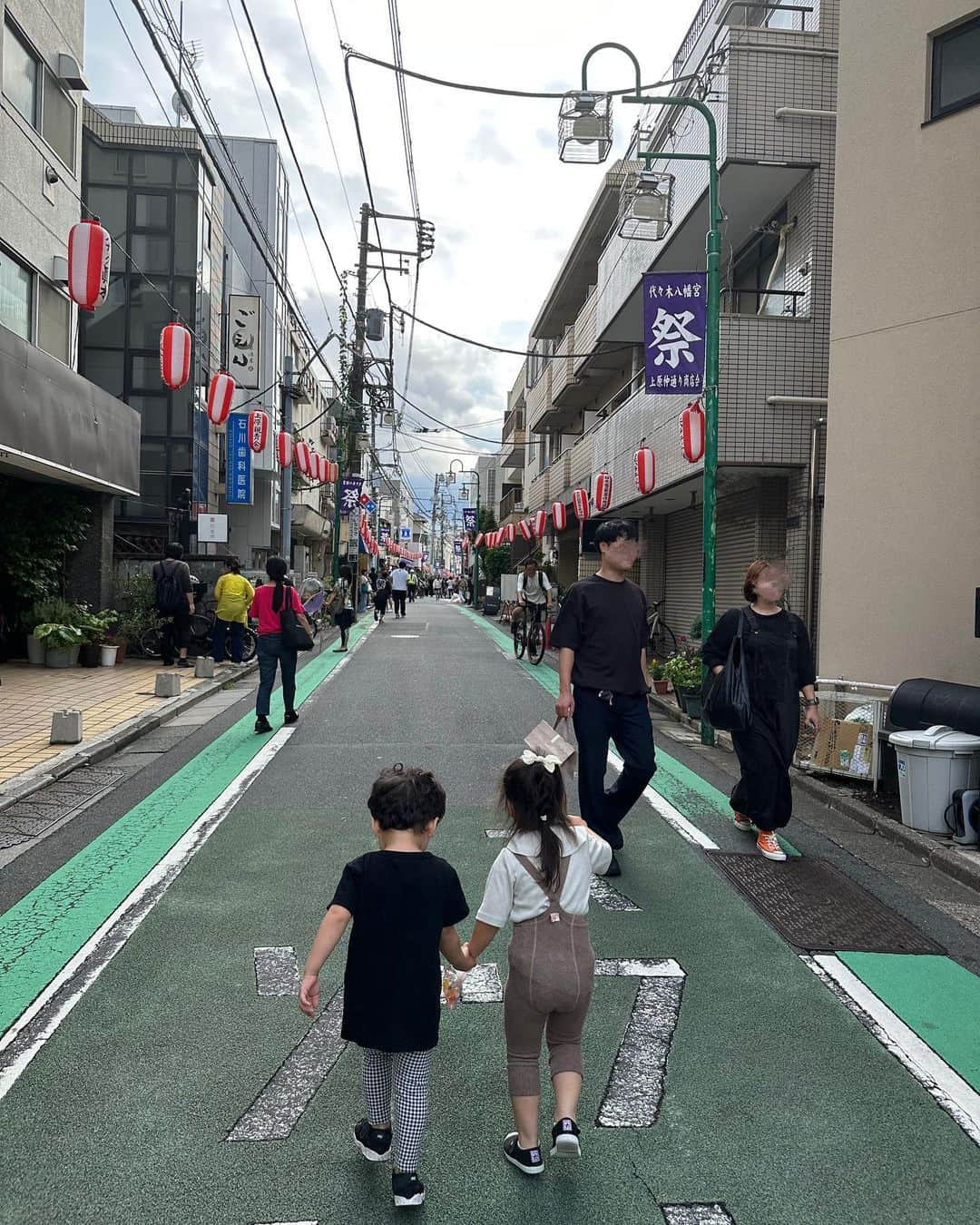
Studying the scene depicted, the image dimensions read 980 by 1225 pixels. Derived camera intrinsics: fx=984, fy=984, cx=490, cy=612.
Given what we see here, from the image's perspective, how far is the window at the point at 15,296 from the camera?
13539 millimetres

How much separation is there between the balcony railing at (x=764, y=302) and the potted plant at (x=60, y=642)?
36.2 feet

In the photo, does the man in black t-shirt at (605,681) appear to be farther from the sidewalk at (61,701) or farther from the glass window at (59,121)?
the glass window at (59,121)

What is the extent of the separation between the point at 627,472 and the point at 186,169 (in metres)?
17.0

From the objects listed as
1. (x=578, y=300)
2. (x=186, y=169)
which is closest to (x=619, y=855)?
(x=578, y=300)

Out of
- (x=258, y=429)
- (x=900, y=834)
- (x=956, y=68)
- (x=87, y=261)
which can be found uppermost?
(x=956, y=68)

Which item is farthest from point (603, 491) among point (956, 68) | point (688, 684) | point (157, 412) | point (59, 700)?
point (157, 412)

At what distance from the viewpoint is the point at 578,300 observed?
1144 inches

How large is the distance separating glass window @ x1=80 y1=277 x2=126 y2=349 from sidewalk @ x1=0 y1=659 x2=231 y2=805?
541 inches

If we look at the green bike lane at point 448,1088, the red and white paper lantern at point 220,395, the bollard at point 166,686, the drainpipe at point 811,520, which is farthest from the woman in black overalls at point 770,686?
the red and white paper lantern at point 220,395

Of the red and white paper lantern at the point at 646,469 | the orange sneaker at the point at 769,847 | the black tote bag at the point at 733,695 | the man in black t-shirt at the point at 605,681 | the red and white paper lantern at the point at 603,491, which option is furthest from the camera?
the red and white paper lantern at the point at 603,491

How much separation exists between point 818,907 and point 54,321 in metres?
14.6

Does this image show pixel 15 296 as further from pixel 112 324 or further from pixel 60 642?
pixel 112 324

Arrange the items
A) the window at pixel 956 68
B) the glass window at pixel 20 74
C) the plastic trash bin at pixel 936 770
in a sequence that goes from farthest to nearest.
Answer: the glass window at pixel 20 74, the window at pixel 956 68, the plastic trash bin at pixel 936 770

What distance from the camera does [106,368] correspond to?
2730 cm
